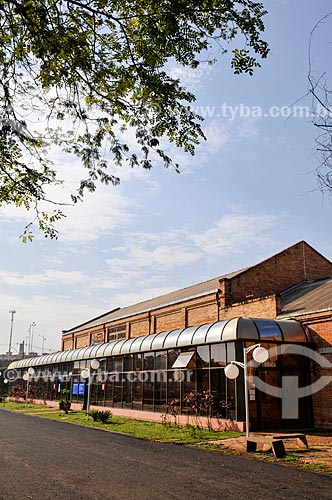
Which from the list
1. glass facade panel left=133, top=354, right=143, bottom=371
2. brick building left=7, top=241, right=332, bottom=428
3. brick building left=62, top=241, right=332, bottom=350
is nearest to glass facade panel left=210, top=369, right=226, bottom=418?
brick building left=7, top=241, right=332, bottom=428

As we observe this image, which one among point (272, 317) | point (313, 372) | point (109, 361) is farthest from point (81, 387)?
point (313, 372)

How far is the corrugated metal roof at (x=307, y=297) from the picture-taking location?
20.9m

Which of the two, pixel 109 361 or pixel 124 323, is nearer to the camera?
pixel 109 361

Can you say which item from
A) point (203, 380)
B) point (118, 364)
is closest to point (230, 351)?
point (203, 380)

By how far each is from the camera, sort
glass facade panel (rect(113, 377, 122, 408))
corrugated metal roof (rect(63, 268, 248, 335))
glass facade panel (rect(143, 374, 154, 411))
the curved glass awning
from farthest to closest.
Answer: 1. corrugated metal roof (rect(63, 268, 248, 335))
2. glass facade panel (rect(113, 377, 122, 408))
3. glass facade panel (rect(143, 374, 154, 411))
4. the curved glass awning

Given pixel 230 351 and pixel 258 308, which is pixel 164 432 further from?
pixel 258 308

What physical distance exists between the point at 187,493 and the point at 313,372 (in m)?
12.4

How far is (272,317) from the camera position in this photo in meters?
22.2

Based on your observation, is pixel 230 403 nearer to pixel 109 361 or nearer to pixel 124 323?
pixel 109 361

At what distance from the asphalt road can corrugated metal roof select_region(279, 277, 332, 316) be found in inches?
360

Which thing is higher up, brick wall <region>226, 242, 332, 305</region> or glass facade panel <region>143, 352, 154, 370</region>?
brick wall <region>226, 242, 332, 305</region>

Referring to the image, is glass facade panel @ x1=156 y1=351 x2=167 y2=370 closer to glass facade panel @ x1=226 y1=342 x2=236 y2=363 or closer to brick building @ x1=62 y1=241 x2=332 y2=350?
brick building @ x1=62 y1=241 x2=332 y2=350

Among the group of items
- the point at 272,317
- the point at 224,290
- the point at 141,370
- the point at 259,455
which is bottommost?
the point at 259,455

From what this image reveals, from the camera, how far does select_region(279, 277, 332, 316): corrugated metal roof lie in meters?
20.9
